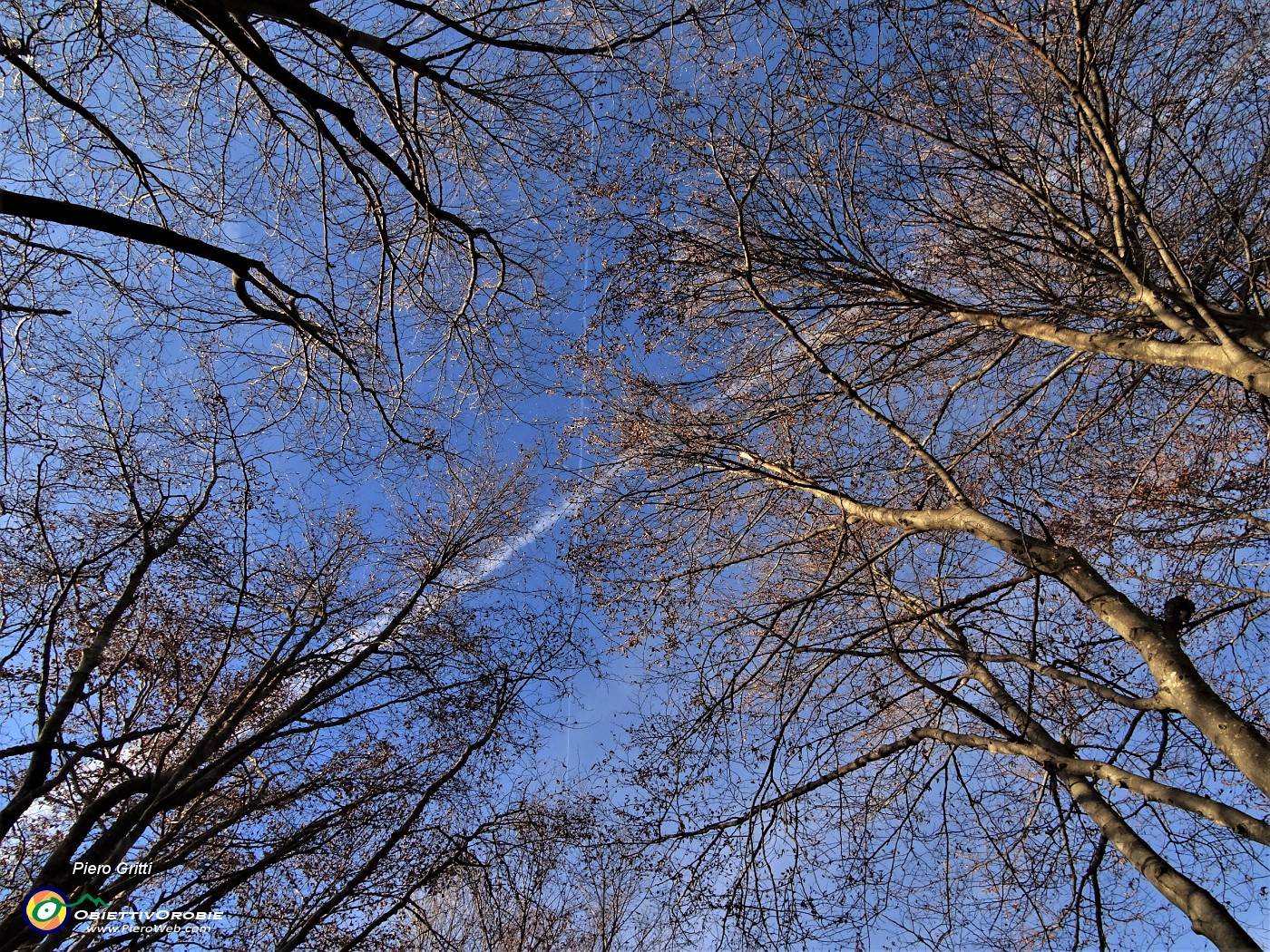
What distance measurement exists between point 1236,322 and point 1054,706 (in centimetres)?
356

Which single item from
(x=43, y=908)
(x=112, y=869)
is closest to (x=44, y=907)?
(x=43, y=908)

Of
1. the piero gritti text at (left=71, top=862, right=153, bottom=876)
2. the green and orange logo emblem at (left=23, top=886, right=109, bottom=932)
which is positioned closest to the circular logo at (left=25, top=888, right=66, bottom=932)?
the green and orange logo emblem at (left=23, top=886, right=109, bottom=932)

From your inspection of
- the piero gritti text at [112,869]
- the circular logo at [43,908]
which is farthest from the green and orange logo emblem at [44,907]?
the piero gritti text at [112,869]

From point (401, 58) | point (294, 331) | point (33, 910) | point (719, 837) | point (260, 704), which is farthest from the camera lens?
point (260, 704)

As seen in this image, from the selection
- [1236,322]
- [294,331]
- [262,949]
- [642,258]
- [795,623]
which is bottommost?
[262,949]

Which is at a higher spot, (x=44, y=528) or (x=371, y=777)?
(x=44, y=528)

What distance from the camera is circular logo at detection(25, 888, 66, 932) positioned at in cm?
351

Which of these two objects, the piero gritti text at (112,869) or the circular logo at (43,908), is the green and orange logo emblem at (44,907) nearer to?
the circular logo at (43,908)

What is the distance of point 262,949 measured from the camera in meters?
5.15

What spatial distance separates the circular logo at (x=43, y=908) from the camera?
3508mm

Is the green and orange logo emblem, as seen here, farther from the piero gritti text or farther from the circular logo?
the piero gritti text

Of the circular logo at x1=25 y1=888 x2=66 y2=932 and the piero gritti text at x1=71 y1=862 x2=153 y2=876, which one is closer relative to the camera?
the piero gritti text at x1=71 y1=862 x2=153 y2=876

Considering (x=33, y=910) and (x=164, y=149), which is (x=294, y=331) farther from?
(x=33, y=910)

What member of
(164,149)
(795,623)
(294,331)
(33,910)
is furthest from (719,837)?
(164,149)
